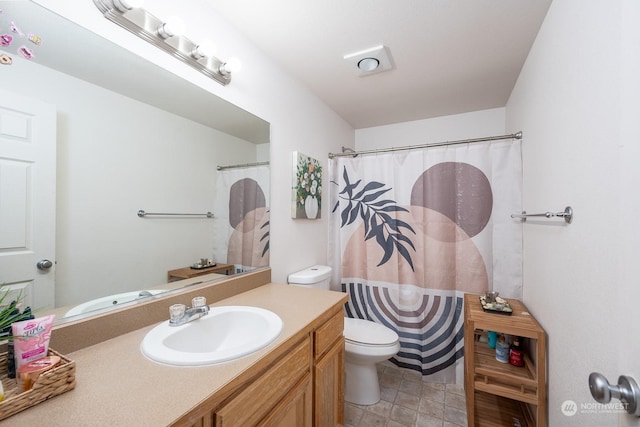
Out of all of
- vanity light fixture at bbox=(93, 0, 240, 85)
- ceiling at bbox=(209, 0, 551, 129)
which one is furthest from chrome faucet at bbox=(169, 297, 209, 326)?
ceiling at bbox=(209, 0, 551, 129)

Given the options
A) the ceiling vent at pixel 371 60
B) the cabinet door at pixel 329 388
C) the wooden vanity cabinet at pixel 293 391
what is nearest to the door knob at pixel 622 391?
the wooden vanity cabinet at pixel 293 391

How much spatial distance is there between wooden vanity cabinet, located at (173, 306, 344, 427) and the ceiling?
1501 millimetres

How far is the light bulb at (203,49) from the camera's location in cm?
115

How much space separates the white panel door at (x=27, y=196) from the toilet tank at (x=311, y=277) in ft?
3.91

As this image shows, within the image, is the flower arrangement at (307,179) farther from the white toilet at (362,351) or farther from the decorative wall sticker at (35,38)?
the decorative wall sticker at (35,38)

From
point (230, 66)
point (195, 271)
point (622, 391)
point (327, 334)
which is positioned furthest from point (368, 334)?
point (230, 66)

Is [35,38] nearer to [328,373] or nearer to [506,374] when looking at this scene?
[328,373]

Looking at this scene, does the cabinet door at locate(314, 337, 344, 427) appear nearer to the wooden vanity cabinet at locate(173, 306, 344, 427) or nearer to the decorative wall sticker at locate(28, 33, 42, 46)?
the wooden vanity cabinet at locate(173, 306, 344, 427)

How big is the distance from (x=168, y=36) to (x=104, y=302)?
105 centimetres

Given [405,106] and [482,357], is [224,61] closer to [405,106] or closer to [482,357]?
[405,106]

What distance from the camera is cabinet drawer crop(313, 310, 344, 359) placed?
3.61ft

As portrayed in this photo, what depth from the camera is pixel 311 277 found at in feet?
5.89

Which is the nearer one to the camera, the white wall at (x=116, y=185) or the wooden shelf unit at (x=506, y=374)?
the white wall at (x=116, y=185)

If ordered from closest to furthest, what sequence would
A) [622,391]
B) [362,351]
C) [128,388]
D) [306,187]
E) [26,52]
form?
[622,391] < [128,388] < [26,52] < [362,351] < [306,187]
